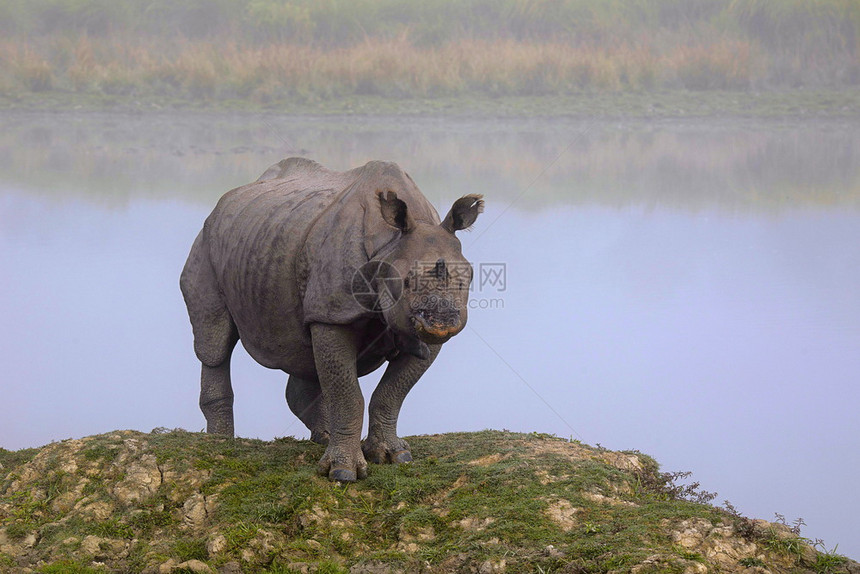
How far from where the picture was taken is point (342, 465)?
854cm

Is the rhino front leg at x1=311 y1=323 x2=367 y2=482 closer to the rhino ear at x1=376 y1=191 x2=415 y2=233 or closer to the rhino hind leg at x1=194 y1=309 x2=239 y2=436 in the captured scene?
→ the rhino ear at x1=376 y1=191 x2=415 y2=233

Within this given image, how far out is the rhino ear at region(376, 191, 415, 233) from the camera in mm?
8117

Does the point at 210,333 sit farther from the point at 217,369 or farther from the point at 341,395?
the point at 341,395

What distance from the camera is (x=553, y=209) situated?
18422mm

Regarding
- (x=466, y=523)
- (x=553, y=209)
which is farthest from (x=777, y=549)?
(x=553, y=209)

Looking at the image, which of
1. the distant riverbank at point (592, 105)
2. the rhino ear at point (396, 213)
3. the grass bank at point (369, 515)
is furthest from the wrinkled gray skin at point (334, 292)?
the distant riverbank at point (592, 105)

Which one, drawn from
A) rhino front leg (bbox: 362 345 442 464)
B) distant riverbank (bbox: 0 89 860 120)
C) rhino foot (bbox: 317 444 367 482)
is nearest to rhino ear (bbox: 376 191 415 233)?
rhino front leg (bbox: 362 345 442 464)

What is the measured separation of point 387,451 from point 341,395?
2.52 ft

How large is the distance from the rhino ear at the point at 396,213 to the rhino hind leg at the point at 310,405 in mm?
2558

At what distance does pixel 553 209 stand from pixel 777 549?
11.9 meters

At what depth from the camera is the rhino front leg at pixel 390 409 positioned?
895cm

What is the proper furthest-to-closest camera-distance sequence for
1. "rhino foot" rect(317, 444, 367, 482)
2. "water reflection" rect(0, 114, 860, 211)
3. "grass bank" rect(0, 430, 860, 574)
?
1. "water reflection" rect(0, 114, 860, 211)
2. "rhino foot" rect(317, 444, 367, 482)
3. "grass bank" rect(0, 430, 860, 574)

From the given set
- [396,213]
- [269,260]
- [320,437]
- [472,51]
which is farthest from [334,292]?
[472,51]

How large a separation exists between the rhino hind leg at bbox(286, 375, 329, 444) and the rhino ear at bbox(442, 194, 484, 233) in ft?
8.57
